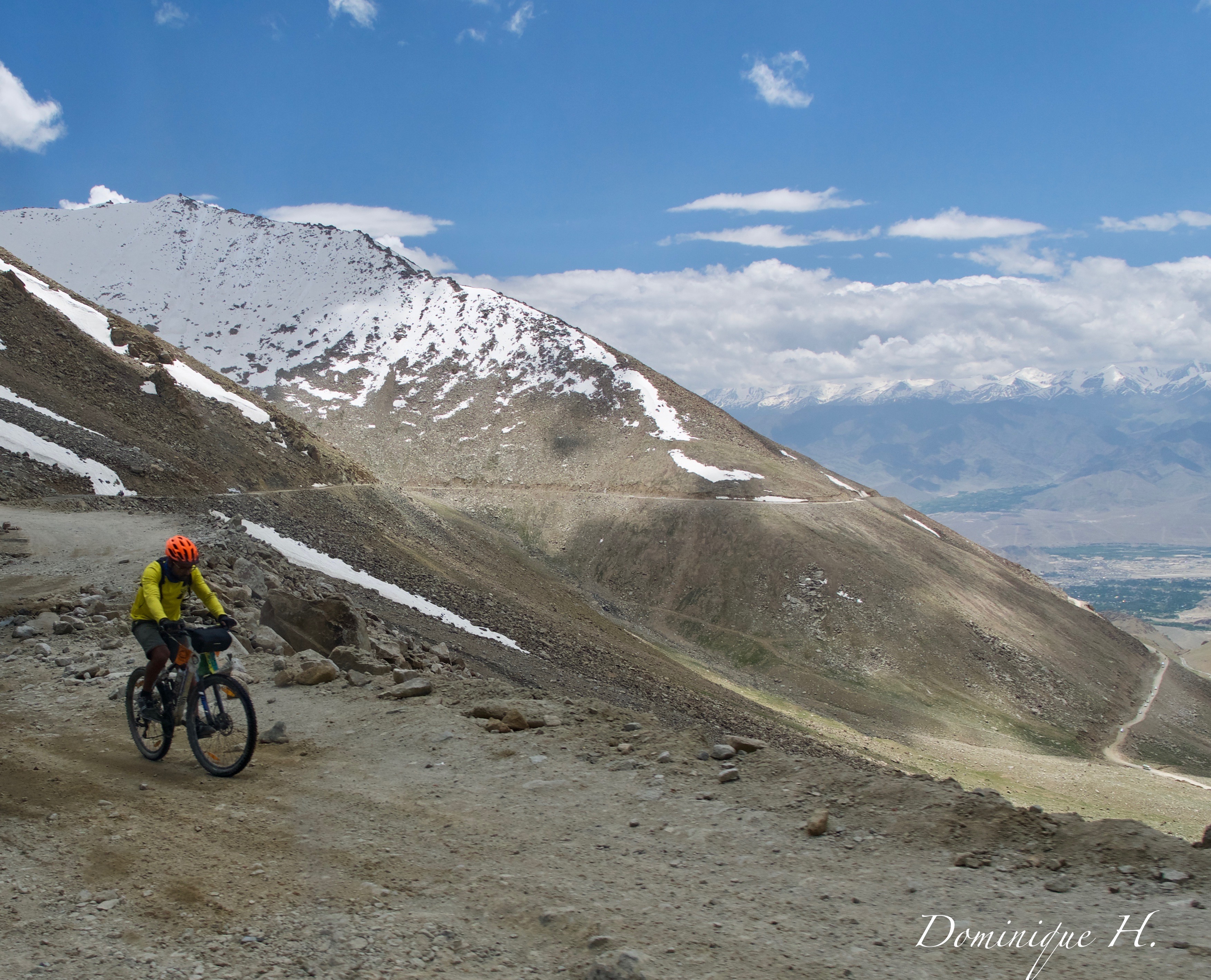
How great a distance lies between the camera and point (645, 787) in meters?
8.87

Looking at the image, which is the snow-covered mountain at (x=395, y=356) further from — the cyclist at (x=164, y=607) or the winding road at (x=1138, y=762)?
the cyclist at (x=164, y=607)

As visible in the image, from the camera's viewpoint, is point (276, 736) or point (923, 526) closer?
point (276, 736)

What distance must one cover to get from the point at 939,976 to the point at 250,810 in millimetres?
6609

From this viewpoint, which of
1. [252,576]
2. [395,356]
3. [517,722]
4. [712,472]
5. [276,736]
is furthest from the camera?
[395,356]

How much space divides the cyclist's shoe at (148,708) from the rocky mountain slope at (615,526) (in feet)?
57.5

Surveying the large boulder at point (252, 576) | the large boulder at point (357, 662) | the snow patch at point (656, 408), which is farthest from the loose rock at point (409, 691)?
the snow patch at point (656, 408)

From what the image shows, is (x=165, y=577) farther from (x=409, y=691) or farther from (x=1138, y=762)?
(x=1138, y=762)

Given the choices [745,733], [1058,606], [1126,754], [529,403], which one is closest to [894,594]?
[1126,754]

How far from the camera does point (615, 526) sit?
75188mm

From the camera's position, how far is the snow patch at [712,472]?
80.6 meters

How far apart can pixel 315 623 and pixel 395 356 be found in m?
111

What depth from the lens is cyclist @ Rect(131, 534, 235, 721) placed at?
8.97 m

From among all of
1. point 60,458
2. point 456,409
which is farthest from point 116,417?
point 456,409

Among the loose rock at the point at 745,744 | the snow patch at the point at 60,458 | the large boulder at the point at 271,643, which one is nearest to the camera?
the loose rock at the point at 745,744
